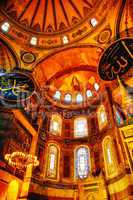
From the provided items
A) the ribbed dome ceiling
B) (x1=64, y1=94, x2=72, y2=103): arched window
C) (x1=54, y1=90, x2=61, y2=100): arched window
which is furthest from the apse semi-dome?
(x1=64, y1=94, x2=72, y2=103): arched window

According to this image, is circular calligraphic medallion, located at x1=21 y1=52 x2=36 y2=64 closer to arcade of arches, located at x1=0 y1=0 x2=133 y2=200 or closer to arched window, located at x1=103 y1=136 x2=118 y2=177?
arcade of arches, located at x1=0 y1=0 x2=133 y2=200

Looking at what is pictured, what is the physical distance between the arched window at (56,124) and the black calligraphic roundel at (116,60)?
5.38 m

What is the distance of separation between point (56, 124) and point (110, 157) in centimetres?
→ 538

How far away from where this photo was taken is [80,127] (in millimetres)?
15461

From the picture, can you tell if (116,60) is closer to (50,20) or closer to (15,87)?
(15,87)

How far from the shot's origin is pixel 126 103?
10.6 m

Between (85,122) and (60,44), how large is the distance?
282 inches

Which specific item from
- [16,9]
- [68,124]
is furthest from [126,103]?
[16,9]

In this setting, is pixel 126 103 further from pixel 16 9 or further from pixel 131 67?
pixel 16 9

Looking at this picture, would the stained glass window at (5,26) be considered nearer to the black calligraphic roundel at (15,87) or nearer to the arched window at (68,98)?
the black calligraphic roundel at (15,87)

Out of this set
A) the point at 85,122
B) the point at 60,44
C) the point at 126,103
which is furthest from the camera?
the point at 60,44

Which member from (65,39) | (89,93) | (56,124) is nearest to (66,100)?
(89,93)

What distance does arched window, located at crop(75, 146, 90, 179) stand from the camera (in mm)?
12755

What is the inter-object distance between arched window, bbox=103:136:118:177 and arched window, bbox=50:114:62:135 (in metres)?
4.01
